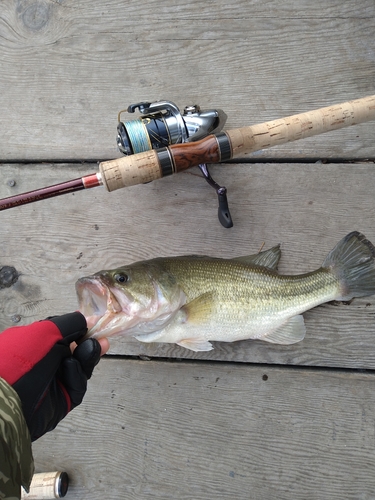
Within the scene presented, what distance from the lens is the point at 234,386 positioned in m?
2.08

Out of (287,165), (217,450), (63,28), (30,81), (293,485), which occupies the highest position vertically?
(63,28)

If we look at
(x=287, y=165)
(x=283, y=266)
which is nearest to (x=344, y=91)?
(x=287, y=165)

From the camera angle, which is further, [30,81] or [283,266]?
[30,81]

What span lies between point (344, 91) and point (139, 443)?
85.2 inches

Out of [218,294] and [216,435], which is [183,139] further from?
[216,435]

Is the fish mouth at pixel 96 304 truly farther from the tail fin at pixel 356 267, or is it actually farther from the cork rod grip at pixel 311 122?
the tail fin at pixel 356 267

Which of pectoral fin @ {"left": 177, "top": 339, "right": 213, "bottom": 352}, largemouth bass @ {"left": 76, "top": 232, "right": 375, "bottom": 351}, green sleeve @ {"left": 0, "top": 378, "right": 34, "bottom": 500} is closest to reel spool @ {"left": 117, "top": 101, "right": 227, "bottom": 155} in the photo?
largemouth bass @ {"left": 76, "top": 232, "right": 375, "bottom": 351}

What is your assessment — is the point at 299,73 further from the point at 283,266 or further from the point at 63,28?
the point at 63,28

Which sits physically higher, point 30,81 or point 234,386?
point 30,81

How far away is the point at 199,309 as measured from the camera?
71.3 inches

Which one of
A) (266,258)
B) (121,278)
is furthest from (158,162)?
(266,258)

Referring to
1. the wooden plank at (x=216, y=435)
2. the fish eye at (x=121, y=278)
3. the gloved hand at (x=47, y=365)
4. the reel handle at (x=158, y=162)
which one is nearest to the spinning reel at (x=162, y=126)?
the reel handle at (x=158, y=162)

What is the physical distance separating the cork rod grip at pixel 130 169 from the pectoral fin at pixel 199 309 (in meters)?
0.59

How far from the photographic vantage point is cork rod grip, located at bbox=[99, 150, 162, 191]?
166cm
